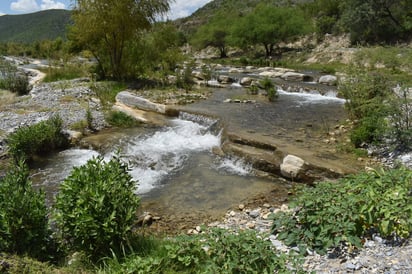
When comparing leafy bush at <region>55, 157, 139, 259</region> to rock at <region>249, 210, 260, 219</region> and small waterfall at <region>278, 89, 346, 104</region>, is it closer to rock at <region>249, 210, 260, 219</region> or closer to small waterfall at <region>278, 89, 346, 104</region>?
rock at <region>249, 210, 260, 219</region>

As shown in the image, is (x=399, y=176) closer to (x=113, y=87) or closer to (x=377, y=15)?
(x=113, y=87)

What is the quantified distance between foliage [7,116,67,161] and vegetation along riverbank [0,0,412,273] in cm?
4

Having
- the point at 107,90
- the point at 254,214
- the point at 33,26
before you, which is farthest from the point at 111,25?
the point at 33,26

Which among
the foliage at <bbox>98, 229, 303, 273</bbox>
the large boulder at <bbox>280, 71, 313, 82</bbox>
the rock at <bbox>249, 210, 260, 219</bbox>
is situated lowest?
the rock at <bbox>249, 210, 260, 219</bbox>

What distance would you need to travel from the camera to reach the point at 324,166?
6727 millimetres

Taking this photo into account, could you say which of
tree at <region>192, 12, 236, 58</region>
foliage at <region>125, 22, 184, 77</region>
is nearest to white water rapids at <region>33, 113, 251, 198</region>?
foliage at <region>125, 22, 184, 77</region>

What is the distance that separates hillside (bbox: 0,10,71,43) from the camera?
116 m

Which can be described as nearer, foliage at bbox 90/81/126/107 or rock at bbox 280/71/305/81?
foliage at bbox 90/81/126/107

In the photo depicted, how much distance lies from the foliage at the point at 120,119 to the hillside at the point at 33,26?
363 ft

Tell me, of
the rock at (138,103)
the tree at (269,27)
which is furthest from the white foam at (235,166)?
the tree at (269,27)

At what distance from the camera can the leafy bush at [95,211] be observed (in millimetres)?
3426

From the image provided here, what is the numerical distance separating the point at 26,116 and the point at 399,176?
34.5ft

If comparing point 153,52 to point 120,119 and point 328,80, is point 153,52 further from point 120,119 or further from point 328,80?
point 328,80

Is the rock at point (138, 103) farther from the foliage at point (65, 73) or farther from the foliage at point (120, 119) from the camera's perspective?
the foliage at point (65, 73)
